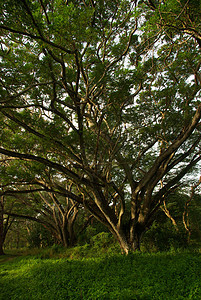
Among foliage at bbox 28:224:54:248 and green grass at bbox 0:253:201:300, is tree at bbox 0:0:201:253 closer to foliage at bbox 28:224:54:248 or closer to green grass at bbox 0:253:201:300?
green grass at bbox 0:253:201:300

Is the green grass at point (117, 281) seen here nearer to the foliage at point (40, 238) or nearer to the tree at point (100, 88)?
the tree at point (100, 88)

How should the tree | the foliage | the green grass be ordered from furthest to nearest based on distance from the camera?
the foliage < the tree < the green grass

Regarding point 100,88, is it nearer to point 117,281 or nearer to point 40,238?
point 117,281

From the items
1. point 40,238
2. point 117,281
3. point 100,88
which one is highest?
point 100,88

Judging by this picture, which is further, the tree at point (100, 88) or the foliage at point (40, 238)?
the foliage at point (40, 238)

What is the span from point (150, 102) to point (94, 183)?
4591mm

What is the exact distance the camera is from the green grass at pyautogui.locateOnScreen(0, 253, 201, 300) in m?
3.55

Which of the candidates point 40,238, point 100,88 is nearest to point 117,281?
point 100,88

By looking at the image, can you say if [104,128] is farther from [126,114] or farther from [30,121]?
[30,121]

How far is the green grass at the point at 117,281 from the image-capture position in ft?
11.6

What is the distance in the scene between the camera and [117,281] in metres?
4.23

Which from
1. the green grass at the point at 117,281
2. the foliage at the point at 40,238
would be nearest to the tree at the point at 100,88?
the green grass at the point at 117,281

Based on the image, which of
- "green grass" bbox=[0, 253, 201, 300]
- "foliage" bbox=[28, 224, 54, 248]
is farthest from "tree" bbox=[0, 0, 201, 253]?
"foliage" bbox=[28, 224, 54, 248]

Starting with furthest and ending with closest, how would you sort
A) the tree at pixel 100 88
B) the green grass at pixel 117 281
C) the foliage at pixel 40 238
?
the foliage at pixel 40 238 < the tree at pixel 100 88 < the green grass at pixel 117 281
